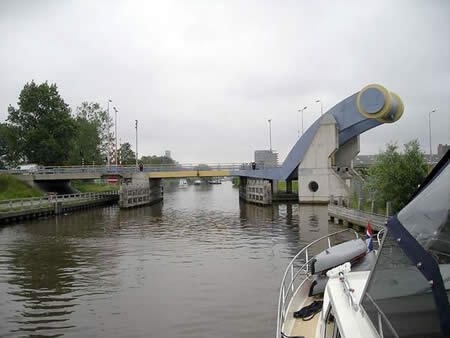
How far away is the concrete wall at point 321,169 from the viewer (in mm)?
43500

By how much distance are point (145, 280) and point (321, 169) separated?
3344cm

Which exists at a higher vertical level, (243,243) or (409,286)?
(409,286)

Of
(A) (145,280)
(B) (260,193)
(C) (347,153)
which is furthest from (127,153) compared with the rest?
(A) (145,280)

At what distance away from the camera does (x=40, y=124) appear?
6166 cm

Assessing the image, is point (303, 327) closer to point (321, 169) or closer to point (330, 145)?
point (321, 169)

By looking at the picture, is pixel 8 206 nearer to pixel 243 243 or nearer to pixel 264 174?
pixel 243 243

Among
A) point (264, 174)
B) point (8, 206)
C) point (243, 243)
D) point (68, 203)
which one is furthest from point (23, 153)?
point (243, 243)

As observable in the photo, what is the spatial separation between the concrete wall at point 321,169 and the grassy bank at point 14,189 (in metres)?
34.3

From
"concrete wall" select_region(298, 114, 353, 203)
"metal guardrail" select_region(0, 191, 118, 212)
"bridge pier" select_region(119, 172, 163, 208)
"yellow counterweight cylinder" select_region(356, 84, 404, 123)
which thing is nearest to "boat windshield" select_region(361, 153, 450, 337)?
"metal guardrail" select_region(0, 191, 118, 212)

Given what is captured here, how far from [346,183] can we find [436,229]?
42400 millimetres

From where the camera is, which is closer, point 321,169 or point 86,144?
point 321,169

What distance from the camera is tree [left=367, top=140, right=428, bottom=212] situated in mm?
21094

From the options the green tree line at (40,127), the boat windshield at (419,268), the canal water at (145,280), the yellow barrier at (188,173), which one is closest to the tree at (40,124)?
the green tree line at (40,127)

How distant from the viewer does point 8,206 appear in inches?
1319
